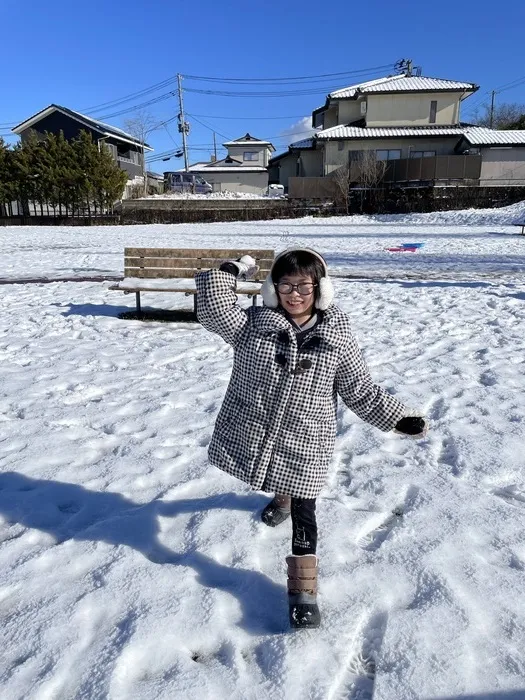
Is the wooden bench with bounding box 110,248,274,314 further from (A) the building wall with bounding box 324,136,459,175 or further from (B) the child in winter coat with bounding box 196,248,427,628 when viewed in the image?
(A) the building wall with bounding box 324,136,459,175

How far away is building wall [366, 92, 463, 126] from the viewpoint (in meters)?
39.8

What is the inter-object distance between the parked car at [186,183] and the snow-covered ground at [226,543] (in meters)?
46.2

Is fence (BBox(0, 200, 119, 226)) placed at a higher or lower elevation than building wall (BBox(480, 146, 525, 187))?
lower

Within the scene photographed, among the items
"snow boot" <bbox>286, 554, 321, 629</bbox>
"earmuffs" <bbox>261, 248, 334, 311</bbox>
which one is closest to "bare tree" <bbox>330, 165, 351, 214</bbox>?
"earmuffs" <bbox>261, 248, 334, 311</bbox>

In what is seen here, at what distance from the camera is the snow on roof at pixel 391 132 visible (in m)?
38.7

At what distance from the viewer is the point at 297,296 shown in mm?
2229

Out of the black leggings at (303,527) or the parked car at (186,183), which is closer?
the black leggings at (303,527)

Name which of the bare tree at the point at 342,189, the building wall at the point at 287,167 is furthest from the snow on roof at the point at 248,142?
the bare tree at the point at 342,189

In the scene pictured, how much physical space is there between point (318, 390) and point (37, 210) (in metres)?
39.0

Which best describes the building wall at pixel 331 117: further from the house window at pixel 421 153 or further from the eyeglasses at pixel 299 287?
the eyeglasses at pixel 299 287

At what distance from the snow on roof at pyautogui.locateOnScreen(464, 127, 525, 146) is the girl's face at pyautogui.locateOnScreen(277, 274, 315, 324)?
3927 centimetres

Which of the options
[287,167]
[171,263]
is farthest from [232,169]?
[171,263]

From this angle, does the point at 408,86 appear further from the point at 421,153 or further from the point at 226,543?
the point at 226,543

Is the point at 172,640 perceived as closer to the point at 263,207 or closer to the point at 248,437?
the point at 248,437
